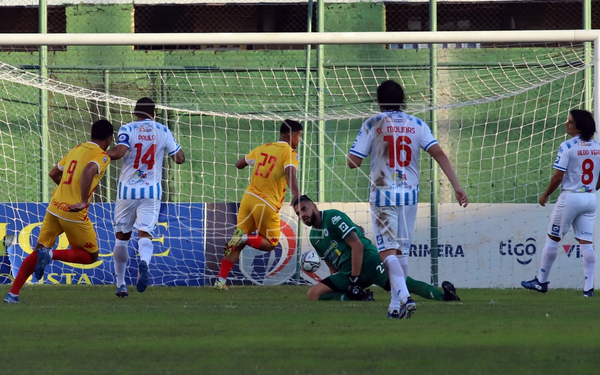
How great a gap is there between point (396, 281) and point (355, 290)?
2392 mm

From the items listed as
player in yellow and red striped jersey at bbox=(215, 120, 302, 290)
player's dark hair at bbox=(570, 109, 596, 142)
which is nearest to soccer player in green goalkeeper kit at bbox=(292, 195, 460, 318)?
player in yellow and red striped jersey at bbox=(215, 120, 302, 290)

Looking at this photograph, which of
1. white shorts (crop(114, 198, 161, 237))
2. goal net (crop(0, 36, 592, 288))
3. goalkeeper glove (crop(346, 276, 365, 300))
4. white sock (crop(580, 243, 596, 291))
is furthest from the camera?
goal net (crop(0, 36, 592, 288))

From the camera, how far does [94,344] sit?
5.81m

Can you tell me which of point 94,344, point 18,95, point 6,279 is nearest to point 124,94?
point 18,95

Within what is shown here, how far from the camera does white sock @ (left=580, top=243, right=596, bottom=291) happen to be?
34.1 feet

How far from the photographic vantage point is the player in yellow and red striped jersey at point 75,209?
350 inches

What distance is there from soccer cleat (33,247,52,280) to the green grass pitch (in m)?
0.33

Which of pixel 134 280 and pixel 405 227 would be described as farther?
pixel 134 280

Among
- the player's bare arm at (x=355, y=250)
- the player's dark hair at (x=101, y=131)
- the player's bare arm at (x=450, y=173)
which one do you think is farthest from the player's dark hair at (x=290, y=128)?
the player's bare arm at (x=450, y=173)

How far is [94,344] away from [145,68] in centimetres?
1000

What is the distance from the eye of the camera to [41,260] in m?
8.62

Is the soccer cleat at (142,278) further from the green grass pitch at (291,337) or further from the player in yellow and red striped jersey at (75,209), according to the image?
the player in yellow and red striped jersey at (75,209)

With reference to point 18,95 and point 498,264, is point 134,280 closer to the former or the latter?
point 18,95

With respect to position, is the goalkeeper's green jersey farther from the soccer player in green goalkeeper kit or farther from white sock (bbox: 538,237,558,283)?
white sock (bbox: 538,237,558,283)
